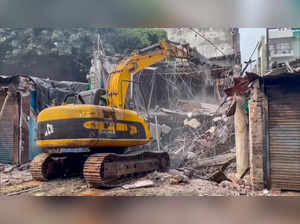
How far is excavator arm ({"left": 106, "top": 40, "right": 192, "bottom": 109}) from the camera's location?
4.45 m

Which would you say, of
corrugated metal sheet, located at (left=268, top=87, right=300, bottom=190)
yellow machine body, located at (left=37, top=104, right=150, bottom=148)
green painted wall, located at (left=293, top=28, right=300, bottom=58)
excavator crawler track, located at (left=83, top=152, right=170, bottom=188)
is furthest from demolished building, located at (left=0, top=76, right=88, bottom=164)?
green painted wall, located at (left=293, top=28, right=300, bottom=58)

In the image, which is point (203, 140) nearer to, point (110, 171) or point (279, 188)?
point (279, 188)

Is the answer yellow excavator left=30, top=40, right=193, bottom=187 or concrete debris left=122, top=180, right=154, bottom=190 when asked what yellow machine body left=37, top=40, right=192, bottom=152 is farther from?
concrete debris left=122, top=180, right=154, bottom=190

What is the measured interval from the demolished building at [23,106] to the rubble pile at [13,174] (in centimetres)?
10

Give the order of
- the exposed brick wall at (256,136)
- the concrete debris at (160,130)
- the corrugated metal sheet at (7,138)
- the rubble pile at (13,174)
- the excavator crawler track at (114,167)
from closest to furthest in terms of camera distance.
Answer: the excavator crawler track at (114,167) → the exposed brick wall at (256,136) → the rubble pile at (13,174) → the concrete debris at (160,130) → the corrugated metal sheet at (7,138)

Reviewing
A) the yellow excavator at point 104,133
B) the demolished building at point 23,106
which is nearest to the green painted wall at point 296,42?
the yellow excavator at point 104,133

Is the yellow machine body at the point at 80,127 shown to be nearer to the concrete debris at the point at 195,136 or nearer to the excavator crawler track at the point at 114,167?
the excavator crawler track at the point at 114,167

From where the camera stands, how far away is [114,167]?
3938mm

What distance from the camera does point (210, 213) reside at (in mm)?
3441

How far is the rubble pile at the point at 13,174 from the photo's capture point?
4.35m

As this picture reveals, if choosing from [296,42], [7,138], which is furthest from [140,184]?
[296,42]

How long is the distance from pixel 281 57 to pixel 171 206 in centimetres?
247
